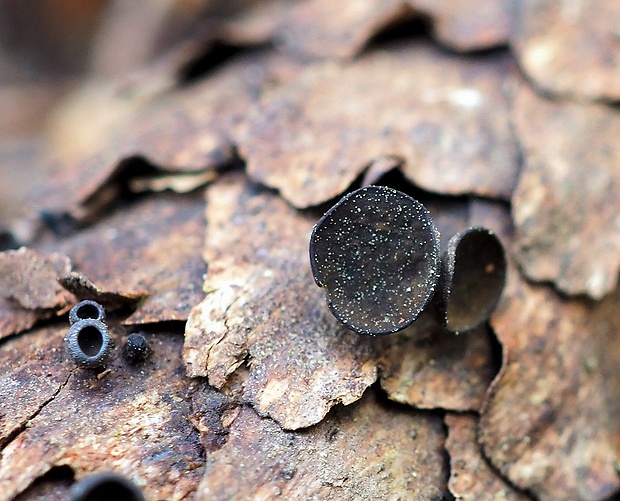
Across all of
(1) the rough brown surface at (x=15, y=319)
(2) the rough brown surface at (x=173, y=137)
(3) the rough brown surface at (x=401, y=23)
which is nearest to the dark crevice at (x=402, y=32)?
(3) the rough brown surface at (x=401, y=23)

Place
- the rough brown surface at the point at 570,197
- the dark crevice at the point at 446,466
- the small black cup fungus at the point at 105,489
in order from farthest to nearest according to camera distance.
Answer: the rough brown surface at the point at 570,197 < the dark crevice at the point at 446,466 < the small black cup fungus at the point at 105,489

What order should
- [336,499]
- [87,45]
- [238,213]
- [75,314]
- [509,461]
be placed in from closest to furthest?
1. [336,499]
2. [75,314]
3. [509,461]
4. [238,213]
5. [87,45]

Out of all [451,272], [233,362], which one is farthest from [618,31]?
[233,362]

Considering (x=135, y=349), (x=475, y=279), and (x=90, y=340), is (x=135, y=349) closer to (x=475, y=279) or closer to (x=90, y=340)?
(x=90, y=340)

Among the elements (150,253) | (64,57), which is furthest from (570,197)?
(64,57)

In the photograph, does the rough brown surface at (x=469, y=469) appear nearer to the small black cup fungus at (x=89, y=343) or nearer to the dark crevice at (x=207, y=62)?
the small black cup fungus at (x=89, y=343)

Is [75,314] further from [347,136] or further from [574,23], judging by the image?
[574,23]
